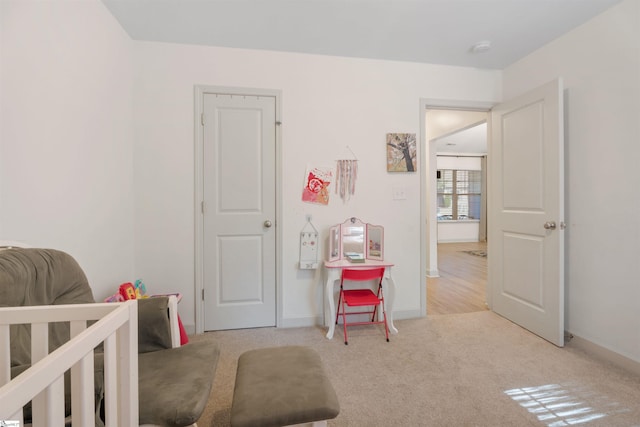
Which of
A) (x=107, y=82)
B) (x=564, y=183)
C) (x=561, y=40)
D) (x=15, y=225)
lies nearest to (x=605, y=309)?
(x=564, y=183)

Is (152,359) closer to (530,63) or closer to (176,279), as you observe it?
(176,279)

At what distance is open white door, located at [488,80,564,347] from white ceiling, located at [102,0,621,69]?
Answer: 49 cm

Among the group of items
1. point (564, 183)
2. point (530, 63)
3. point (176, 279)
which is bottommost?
point (176, 279)

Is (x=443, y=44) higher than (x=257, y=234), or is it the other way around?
(x=443, y=44)

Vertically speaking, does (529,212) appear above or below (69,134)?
below

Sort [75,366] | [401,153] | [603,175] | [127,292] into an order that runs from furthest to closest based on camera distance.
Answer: [401,153] → [603,175] → [127,292] → [75,366]

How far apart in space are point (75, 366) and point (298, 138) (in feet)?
7.19

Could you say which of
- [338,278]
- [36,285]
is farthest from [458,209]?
[36,285]

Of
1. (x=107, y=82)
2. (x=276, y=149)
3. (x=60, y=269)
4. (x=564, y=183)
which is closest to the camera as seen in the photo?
(x=60, y=269)

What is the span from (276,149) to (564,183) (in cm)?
242

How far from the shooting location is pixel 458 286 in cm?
380

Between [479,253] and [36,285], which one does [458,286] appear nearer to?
[479,253]

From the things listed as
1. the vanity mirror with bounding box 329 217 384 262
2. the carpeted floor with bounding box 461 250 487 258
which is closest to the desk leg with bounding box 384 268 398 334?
the vanity mirror with bounding box 329 217 384 262

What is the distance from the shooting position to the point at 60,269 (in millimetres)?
1169
